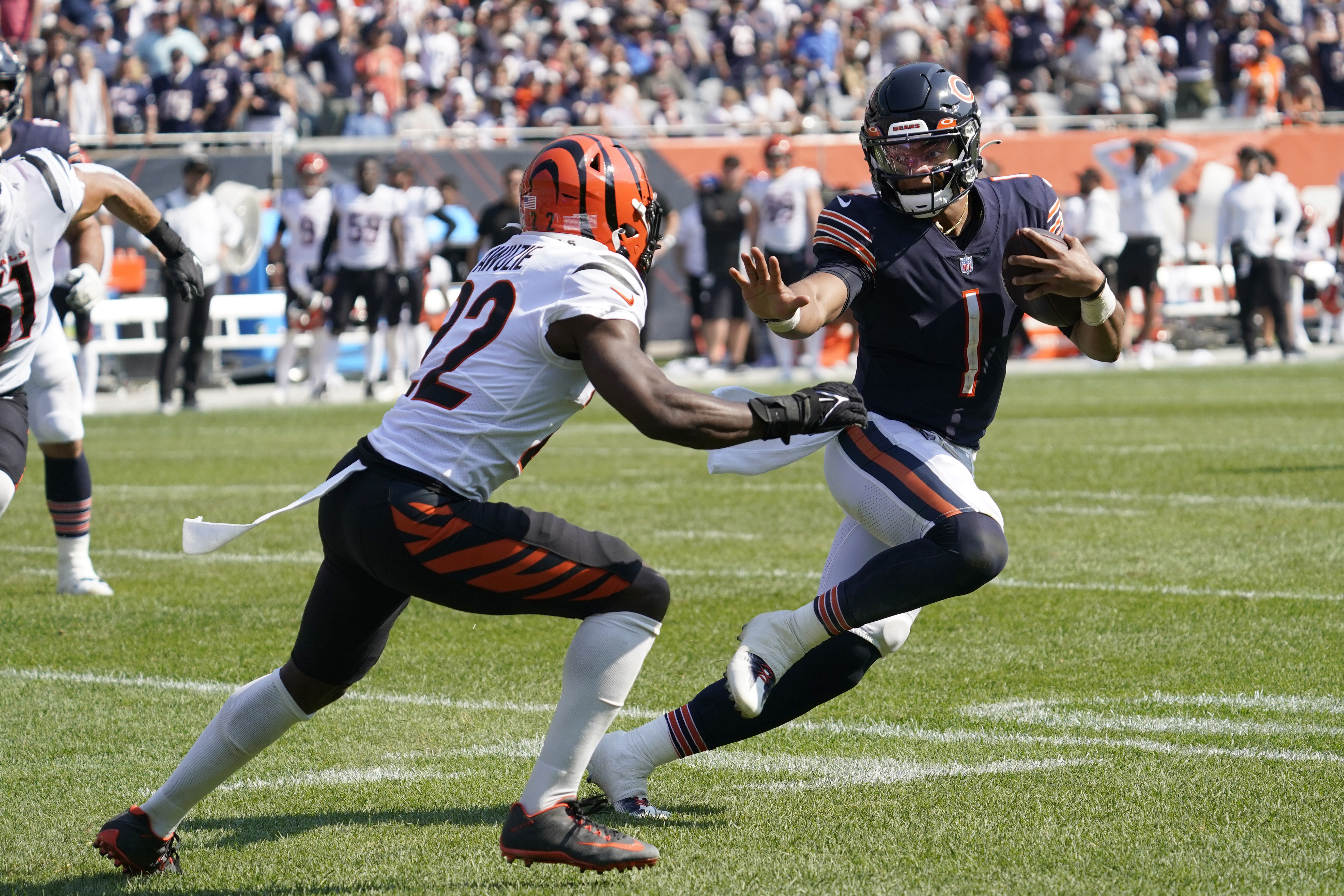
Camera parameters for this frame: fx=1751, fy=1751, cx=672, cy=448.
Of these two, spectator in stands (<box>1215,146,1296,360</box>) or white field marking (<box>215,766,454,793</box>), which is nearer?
white field marking (<box>215,766,454,793</box>)

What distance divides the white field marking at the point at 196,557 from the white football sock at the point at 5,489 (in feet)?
8.05

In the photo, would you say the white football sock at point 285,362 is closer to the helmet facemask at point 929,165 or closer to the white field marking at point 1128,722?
the white field marking at point 1128,722

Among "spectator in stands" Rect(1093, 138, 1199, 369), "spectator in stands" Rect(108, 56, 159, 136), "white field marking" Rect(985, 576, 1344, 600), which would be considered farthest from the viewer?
"spectator in stands" Rect(108, 56, 159, 136)

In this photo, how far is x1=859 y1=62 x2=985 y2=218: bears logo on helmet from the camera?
13.5 feet

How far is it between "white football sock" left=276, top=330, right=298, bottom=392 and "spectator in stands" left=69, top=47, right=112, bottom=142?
337cm

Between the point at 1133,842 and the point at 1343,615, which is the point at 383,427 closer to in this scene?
the point at 1133,842

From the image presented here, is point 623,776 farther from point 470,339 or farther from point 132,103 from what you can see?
point 132,103

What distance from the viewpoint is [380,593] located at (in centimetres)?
348

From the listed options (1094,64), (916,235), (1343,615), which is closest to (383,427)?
(916,235)

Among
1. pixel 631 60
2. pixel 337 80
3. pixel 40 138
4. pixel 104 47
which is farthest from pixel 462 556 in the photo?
pixel 631 60

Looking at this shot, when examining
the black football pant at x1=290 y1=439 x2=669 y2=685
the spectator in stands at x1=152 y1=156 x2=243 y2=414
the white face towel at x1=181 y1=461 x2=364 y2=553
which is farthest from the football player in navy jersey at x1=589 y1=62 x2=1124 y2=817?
the spectator in stands at x1=152 y1=156 x2=243 y2=414

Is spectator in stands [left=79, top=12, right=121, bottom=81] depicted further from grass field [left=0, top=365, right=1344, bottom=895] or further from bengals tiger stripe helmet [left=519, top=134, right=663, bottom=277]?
bengals tiger stripe helmet [left=519, top=134, right=663, bottom=277]

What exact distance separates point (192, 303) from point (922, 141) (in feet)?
36.5

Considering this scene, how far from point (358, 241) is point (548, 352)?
1241cm
